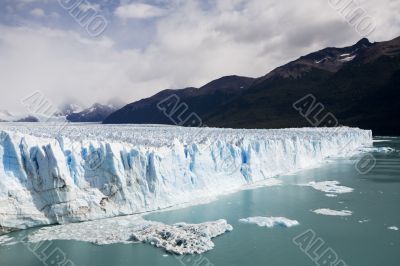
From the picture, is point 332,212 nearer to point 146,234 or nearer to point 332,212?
point 332,212

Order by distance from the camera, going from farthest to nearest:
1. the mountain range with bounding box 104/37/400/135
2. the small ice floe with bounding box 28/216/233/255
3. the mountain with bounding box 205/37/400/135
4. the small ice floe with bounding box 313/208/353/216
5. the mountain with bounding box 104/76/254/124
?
the mountain with bounding box 104/76/254/124 < the mountain range with bounding box 104/37/400/135 < the mountain with bounding box 205/37/400/135 < the small ice floe with bounding box 313/208/353/216 < the small ice floe with bounding box 28/216/233/255

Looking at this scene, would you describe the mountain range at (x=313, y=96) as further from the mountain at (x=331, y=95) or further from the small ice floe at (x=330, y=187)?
the small ice floe at (x=330, y=187)

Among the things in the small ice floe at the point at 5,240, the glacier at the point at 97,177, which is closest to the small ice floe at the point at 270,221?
the glacier at the point at 97,177

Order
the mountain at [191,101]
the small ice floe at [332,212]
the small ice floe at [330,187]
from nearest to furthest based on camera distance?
the small ice floe at [332,212] < the small ice floe at [330,187] < the mountain at [191,101]

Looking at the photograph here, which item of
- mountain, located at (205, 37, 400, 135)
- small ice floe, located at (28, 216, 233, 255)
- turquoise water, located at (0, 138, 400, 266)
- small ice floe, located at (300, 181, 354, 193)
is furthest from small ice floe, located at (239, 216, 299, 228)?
mountain, located at (205, 37, 400, 135)

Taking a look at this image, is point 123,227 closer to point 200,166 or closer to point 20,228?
point 20,228

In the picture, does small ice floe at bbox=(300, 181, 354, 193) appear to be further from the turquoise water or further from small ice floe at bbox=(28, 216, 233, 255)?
small ice floe at bbox=(28, 216, 233, 255)

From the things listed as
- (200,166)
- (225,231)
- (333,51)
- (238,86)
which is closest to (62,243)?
(225,231)

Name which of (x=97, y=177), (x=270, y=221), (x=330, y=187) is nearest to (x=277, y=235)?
(x=270, y=221)
